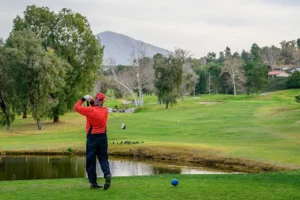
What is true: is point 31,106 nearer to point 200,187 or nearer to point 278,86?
point 200,187

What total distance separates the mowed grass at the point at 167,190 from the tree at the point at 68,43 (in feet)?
150

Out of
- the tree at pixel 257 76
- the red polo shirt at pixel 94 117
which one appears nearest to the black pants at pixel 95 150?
the red polo shirt at pixel 94 117

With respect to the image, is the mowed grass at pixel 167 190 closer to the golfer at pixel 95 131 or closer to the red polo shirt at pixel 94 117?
the golfer at pixel 95 131

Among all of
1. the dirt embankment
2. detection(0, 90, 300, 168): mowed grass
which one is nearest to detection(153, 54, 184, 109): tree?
detection(0, 90, 300, 168): mowed grass

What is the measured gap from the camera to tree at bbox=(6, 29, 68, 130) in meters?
50.3

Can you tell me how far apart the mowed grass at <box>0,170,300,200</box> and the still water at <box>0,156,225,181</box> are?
30.7 ft

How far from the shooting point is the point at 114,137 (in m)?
40.8

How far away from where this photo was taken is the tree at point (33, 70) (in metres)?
50.3

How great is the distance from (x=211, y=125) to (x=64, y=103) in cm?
2308

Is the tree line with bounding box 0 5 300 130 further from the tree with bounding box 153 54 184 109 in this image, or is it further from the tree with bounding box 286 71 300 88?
the tree with bounding box 286 71 300 88

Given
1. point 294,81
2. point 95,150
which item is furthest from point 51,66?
point 294,81

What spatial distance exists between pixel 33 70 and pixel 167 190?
4220 centimetres

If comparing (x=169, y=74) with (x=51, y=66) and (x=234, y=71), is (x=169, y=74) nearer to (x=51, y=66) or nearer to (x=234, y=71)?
(x=51, y=66)

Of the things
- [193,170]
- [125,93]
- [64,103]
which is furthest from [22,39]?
[125,93]
